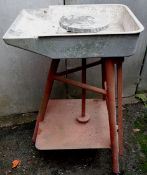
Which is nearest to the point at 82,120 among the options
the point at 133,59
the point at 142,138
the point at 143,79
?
the point at 142,138

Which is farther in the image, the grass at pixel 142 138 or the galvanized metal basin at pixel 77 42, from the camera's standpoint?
the grass at pixel 142 138

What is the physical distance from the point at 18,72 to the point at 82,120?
0.75 m

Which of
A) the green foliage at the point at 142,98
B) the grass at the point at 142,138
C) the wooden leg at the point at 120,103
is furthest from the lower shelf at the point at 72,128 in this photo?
the green foliage at the point at 142,98

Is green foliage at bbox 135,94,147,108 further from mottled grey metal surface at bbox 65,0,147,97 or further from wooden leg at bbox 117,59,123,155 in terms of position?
wooden leg at bbox 117,59,123,155

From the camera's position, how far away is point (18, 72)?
260 cm

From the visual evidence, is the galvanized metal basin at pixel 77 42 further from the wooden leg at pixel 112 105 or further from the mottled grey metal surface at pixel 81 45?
the wooden leg at pixel 112 105

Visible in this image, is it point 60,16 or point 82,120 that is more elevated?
point 60,16

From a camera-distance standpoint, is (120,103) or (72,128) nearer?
(120,103)

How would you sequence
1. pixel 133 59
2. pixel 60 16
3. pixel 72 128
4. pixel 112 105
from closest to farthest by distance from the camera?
1. pixel 112 105
2. pixel 60 16
3. pixel 72 128
4. pixel 133 59

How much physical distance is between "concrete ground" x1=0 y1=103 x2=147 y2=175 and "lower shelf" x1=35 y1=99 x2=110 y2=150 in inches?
8.4

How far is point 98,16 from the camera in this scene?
2.05m

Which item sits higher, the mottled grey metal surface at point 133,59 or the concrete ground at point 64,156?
the mottled grey metal surface at point 133,59

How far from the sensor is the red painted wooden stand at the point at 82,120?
201 centimetres

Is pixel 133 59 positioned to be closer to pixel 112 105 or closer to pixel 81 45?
pixel 112 105
